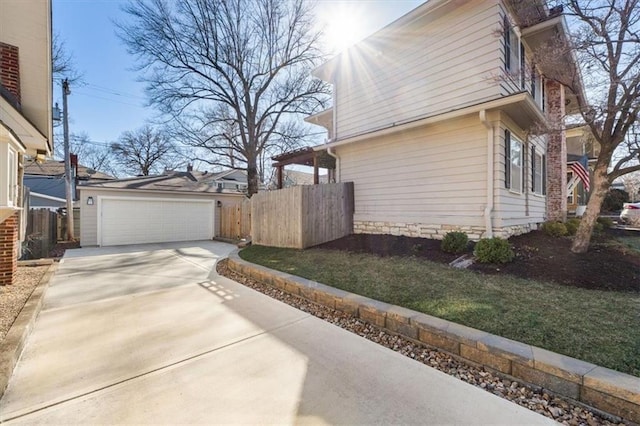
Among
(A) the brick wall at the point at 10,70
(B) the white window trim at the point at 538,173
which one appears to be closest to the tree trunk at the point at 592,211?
(B) the white window trim at the point at 538,173

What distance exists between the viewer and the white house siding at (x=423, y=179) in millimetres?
6176

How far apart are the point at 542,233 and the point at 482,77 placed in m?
4.27

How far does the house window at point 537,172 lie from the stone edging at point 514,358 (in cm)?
700

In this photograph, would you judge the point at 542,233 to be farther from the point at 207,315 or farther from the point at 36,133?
the point at 36,133

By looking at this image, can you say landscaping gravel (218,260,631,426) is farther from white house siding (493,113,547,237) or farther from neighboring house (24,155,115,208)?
neighboring house (24,155,115,208)

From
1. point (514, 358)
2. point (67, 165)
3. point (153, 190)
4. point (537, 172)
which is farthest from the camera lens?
point (153, 190)

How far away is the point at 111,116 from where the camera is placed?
762 inches

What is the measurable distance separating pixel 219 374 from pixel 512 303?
328 centimetres

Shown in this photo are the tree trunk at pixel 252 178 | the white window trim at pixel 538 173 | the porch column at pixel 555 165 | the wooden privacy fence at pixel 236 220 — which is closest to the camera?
the white window trim at pixel 538 173

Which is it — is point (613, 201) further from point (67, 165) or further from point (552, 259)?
point (67, 165)

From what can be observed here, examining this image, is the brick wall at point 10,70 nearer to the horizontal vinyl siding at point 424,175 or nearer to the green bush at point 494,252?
the horizontal vinyl siding at point 424,175

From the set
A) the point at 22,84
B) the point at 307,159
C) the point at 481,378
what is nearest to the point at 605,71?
the point at 481,378

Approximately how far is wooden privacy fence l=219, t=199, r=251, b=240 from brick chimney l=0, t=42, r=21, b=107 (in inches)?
301

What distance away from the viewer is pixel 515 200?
6703 mm
